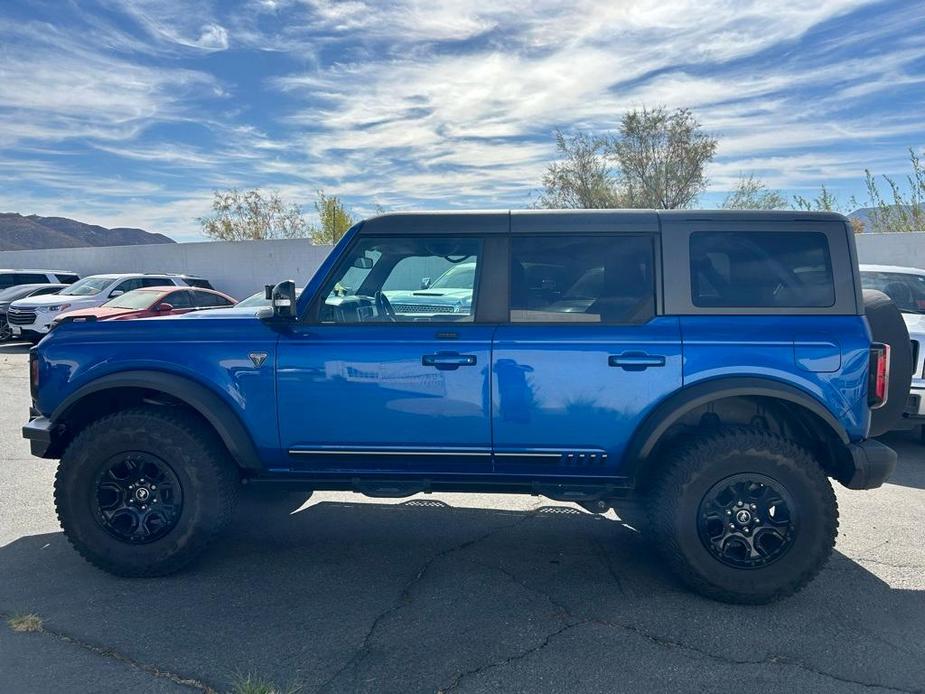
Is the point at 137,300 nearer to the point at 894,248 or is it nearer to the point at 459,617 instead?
the point at 459,617

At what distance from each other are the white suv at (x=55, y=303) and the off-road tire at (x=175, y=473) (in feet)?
38.6

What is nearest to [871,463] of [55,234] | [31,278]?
[31,278]

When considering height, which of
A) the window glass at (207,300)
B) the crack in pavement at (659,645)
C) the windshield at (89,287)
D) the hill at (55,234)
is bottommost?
the crack in pavement at (659,645)

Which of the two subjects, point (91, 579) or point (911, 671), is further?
point (91, 579)

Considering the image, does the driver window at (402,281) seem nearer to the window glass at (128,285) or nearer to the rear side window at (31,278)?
the window glass at (128,285)

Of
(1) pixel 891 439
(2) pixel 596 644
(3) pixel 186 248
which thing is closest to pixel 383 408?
(2) pixel 596 644

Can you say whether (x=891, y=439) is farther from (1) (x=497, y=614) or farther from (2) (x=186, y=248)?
(2) (x=186, y=248)

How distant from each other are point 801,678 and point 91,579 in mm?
3670

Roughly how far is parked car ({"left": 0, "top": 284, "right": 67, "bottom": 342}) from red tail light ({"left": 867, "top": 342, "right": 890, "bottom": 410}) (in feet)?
54.7

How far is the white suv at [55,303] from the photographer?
45.1ft

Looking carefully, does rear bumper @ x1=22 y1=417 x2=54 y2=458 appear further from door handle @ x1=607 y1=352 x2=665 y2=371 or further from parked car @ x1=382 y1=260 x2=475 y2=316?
door handle @ x1=607 y1=352 x2=665 y2=371

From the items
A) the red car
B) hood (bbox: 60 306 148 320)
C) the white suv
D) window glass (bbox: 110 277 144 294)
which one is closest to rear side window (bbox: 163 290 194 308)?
the red car

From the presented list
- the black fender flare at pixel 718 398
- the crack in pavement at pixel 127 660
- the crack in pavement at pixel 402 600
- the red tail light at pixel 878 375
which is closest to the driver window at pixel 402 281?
the black fender flare at pixel 718 398

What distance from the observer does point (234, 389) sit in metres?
3.61
